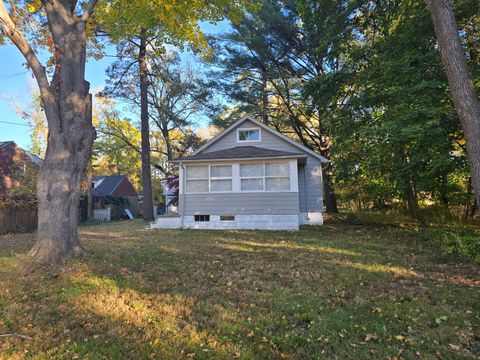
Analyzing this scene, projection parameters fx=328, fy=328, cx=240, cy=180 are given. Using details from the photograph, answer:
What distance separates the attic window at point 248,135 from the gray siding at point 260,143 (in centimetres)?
16

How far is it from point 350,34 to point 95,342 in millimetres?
14486

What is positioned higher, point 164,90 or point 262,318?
point 164,90

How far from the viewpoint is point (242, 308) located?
14.6ft

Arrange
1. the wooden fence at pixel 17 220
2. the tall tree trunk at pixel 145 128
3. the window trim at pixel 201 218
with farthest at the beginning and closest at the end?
1. the tall tree trunk at pixel 145 128
2. the window trim at pixel 201 218
3. the wooden fence at pixel 17 220

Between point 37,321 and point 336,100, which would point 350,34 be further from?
point 37,321

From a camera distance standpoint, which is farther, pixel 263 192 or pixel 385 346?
pixel 263 192

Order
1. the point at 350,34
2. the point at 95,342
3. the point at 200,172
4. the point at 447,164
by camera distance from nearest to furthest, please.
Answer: the point at 95,342 < the point at 447,164 < the point at 350,34 < the point at 200,172

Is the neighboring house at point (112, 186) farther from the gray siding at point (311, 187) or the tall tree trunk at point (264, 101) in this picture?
the gray siding at point (311, 187)

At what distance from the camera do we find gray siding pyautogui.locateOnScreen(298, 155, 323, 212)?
16.8 meters

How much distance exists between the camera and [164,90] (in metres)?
28.8

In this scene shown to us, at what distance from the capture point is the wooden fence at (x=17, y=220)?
1332 cm

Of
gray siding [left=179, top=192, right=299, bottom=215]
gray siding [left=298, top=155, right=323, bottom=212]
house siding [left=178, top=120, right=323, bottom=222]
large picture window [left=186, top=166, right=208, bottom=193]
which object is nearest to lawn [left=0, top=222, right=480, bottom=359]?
gray siding [left=179, top=192, right=299, bottom=215]

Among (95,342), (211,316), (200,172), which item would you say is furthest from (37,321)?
(200,172)

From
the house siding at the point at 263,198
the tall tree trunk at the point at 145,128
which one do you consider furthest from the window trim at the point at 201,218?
the tall tree trunk at the point at 145,128
